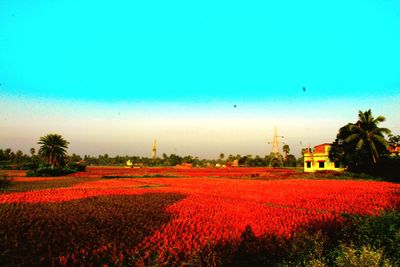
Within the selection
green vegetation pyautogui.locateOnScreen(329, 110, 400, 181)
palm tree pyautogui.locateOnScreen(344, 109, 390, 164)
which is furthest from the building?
palm tree pyautogui.locateOnScreen(344, 109, 390, 164)

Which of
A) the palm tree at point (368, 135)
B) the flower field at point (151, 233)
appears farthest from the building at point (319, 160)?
the flower field at point (151, 233)

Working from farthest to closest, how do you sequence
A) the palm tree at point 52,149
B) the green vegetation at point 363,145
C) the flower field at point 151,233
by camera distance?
the palm tree at point 52,149 < the green vegetation at point 363,145 < the flower field at point 151,233

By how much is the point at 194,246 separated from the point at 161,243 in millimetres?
842

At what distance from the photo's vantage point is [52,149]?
51.5 meters

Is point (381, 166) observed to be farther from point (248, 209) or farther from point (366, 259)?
point (366, 259)

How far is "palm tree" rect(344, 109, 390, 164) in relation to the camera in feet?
123

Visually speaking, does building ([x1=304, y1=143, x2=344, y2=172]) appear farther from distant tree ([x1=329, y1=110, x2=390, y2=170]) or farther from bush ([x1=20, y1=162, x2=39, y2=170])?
bush ([x1=20, y1=162, x2=39, y2=170])

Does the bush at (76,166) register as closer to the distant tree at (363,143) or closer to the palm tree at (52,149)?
the palm tree at (52,149)

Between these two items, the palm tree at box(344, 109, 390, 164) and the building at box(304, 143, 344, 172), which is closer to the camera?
the palm tree at box(344, 109, 390, 164)

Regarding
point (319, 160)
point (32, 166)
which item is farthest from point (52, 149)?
point (319, 160)

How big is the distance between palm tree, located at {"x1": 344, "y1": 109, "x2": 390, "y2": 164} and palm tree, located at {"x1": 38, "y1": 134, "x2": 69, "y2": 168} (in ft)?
158

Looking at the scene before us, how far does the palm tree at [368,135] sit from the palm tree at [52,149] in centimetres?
4819

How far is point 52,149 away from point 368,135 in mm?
51726

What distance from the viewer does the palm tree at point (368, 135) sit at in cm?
3734
